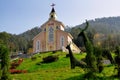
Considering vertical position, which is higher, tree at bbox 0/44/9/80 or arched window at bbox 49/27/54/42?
arched window at bbox 49/27/54/42

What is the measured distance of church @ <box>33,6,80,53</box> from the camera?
73812 millimetres

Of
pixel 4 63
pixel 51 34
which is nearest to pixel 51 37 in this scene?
pixel 51 34

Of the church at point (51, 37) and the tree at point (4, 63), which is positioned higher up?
the church at point (51, 37)

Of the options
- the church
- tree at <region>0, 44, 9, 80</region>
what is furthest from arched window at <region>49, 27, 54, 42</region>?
tree at <region>0, 44, 9, 80</region>

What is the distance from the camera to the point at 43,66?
40312 millimetres

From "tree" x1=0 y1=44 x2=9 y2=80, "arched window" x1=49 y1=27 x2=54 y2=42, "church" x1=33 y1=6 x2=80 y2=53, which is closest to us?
"tree" x1=0 y1=44 x2=9 y2=80

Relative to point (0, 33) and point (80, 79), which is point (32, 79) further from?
point (0, 33)

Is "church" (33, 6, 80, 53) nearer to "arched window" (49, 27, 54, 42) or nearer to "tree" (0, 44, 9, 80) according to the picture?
"arched window" (49, 27, 54, 42)

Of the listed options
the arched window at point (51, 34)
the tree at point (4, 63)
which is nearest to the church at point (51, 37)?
the arched window at point (51, 34)

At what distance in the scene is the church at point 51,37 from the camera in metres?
73.8

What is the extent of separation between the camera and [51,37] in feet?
248

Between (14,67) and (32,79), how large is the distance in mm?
17726

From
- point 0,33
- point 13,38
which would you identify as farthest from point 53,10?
point 13,38

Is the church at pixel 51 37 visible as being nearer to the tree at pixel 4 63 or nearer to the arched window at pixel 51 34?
the arched window at pixel 51 34
